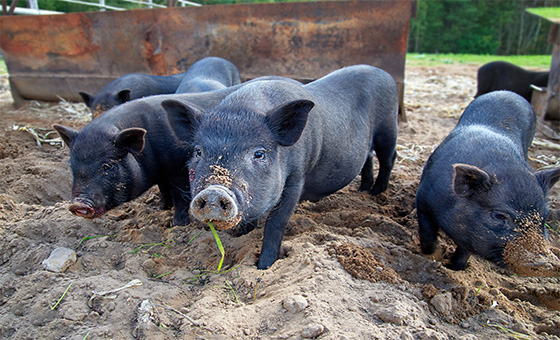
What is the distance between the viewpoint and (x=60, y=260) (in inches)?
121

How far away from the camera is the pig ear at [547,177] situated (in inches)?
124

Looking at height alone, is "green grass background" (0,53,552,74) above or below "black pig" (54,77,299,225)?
below

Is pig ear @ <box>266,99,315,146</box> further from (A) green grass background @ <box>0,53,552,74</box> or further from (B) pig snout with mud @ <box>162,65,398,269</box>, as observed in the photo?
(A) green grass background @ <box>0,53,552,74</box>

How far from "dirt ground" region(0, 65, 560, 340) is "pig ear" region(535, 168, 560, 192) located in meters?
0.85

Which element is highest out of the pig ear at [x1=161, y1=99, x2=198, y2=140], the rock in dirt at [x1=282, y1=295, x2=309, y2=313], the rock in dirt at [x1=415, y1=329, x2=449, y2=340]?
the pig ear at [x1=161, y1=99, x2=198, y2=140]

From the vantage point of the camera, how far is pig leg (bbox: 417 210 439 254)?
3592 millimetres

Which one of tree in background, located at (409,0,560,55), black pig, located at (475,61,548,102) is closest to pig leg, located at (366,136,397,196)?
black pig, located at (475,61,548,102)

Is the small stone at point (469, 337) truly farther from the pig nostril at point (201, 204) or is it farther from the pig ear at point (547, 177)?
the pig nostril at point (201, 204)

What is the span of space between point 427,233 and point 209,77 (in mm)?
4243

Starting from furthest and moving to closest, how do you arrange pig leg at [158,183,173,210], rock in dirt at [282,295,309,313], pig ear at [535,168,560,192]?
pig leg at [158,183,173,210], pig ear at [535,168,560,192], rock in dirt at [282,295,309,313]

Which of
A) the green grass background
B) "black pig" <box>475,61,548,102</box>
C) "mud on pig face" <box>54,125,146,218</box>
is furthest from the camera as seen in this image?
the green grass background

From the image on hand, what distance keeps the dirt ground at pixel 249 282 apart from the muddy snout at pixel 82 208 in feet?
0.86

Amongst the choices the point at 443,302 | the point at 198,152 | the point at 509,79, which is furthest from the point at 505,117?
the point at 509,79

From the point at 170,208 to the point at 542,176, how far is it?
366 centimetres
